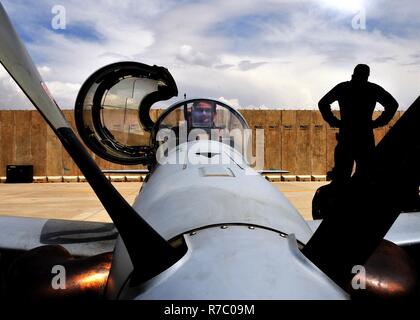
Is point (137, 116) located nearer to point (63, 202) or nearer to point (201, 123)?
point (201, 123)

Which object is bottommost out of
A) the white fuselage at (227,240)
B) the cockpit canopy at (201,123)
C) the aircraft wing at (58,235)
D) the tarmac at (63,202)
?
the tarmac at (63,202)

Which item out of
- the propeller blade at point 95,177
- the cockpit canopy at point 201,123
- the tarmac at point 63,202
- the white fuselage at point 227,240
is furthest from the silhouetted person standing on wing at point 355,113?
the propeller blade at point 95,177

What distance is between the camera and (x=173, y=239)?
235 centimetres

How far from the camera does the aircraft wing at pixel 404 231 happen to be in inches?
167

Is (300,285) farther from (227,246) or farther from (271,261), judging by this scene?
(227,246)

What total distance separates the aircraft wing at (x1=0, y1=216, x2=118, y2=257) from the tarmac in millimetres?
4112

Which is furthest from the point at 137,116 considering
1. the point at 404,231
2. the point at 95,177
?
the point at 95,177

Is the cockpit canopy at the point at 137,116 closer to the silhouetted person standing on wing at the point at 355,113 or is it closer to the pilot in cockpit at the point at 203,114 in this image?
the pilot in cockpit at the point at 203,114

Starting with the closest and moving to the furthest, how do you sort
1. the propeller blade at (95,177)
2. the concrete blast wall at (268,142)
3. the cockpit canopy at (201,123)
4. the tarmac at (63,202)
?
the propeller blade at (95,177) → the cockpit canopy at (201,123) → the tarmac at (63,202) → the concrete blast wall at (268,142)

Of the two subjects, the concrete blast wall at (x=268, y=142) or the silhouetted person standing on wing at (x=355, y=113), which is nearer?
the silhouetted person standing on wing at (x=355, y=113)

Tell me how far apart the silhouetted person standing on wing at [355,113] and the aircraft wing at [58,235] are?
3665 millimetres

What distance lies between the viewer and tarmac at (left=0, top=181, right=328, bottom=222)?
1028cm

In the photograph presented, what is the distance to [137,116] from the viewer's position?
7.13 meters
